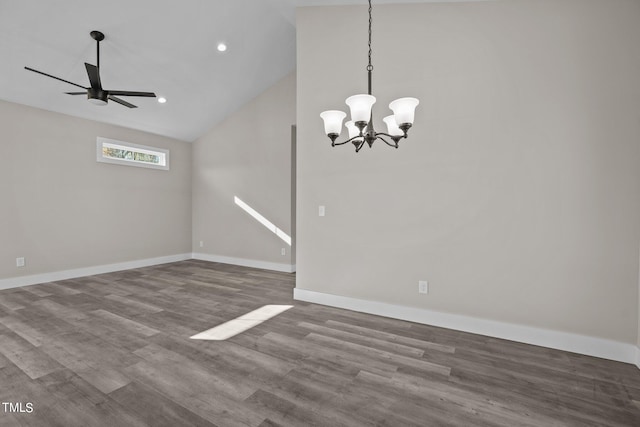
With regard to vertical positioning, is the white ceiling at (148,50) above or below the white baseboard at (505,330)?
above

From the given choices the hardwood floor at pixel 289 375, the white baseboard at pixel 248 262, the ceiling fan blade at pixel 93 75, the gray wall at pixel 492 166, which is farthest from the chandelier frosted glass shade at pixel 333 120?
the white baseboard at pixel 248 262

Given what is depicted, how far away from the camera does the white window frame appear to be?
5.12 m

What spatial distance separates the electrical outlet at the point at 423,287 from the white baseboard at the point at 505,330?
0.63 feet

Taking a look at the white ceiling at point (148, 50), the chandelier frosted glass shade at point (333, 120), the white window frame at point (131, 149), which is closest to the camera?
the chandelier frosted glass shade at point (333, 120)

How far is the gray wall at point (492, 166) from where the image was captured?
2324 mm

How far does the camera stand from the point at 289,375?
2014 mm

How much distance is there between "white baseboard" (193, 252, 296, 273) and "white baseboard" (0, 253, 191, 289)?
1.88 feet

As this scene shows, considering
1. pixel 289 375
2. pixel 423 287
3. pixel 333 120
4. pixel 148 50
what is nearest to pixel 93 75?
pixel 148 50

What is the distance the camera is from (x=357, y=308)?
3.29 meters

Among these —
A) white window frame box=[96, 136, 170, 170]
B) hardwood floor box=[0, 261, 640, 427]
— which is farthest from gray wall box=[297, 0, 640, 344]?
white window frame box=[96, 136, 170, 170]

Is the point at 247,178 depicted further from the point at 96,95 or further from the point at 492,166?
the point at 492,166

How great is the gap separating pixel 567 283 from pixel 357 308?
1946 mm

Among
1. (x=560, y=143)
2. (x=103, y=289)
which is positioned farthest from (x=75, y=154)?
(x=560, y=143)

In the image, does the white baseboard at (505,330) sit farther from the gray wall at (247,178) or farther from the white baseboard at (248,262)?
the gray wall at (247,178)
